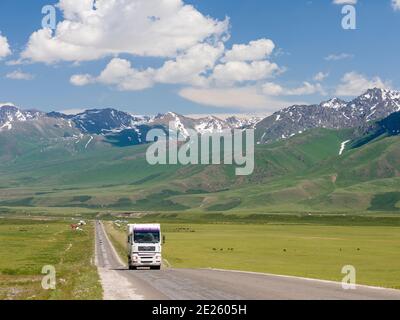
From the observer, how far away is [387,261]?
324ft

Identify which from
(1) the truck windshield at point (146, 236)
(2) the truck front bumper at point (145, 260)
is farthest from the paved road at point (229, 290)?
(1) the truck windshield at point (146, 236)

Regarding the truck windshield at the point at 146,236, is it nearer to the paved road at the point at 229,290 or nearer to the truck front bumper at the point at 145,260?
the truck front bumper at the point at 145,260

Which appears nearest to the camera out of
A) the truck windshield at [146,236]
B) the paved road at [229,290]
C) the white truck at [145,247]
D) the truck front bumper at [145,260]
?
the paved road at [229,290]

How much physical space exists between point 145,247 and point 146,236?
1371 millimetres

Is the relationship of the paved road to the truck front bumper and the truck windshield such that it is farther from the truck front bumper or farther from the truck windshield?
the truck windshield

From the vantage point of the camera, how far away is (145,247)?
7075 cm

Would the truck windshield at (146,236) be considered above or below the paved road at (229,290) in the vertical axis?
above

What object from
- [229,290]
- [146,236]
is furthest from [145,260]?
[229,290]

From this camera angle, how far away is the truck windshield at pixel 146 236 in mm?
71312
